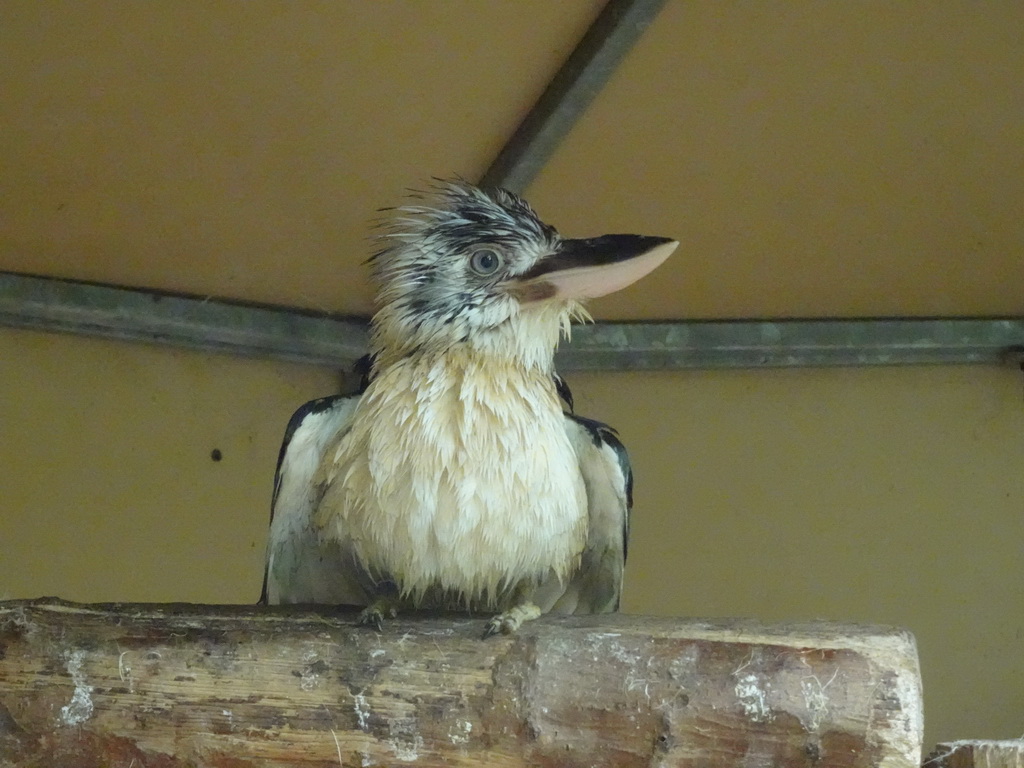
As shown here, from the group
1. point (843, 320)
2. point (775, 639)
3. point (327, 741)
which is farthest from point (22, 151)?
point (843, 320)

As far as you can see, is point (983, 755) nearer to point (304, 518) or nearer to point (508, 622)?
point (508, 622)

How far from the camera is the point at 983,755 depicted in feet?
4.30

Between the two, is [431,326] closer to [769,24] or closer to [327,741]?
[327,741]

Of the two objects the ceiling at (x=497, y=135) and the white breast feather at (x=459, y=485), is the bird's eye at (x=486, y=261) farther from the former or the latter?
the ceiling at (x=497, y=135)

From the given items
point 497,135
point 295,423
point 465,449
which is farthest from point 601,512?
point 497,135

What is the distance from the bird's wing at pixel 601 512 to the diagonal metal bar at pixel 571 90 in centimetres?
76

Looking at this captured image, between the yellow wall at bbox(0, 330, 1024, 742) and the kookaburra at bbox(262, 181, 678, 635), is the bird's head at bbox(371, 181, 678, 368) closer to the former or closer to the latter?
the kookaburra at bbox(262, 181, 678, 635)

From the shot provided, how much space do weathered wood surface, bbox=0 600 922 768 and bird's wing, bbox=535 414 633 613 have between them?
0.44 meters

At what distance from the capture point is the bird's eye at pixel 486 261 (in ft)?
6.33

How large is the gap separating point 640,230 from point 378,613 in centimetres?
159

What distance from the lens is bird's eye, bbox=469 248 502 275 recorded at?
6.33ft

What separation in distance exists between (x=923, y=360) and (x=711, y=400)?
2.50 feet

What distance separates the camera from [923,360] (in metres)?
3.50

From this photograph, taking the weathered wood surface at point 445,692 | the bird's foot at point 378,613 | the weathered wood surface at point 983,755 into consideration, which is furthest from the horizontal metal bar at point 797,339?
the weathered wood surface at point 983,755
